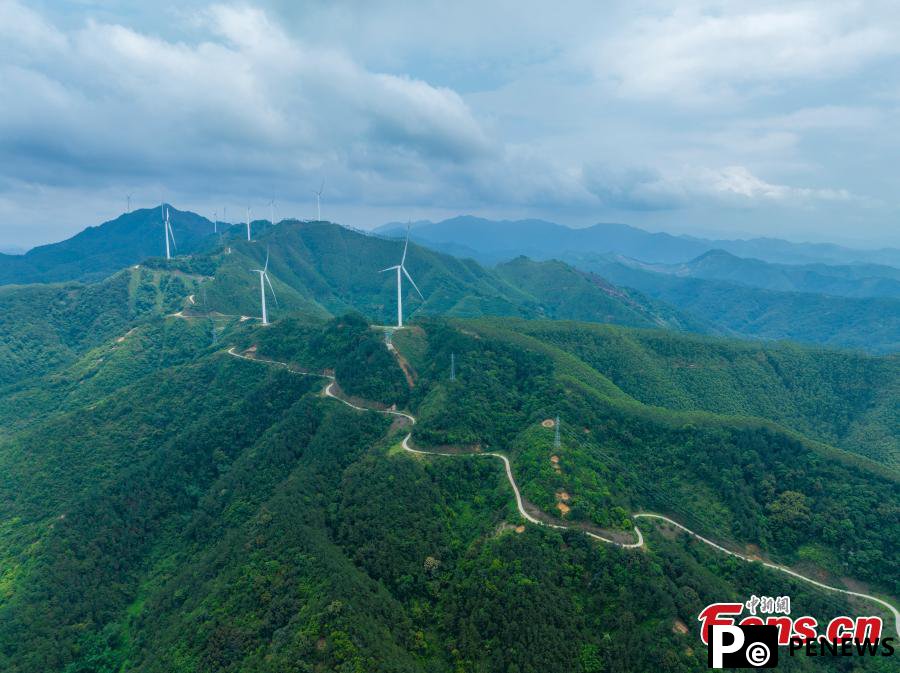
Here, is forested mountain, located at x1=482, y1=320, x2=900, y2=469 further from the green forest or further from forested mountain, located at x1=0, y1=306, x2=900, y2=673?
forested mountain, located at x1=0, y1=306, x2=900, y2=673

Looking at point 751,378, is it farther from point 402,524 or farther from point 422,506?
point 402,524

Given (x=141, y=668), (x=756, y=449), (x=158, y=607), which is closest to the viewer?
(x=141, y=668)

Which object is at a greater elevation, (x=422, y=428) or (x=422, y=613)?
(x=422, y=428)

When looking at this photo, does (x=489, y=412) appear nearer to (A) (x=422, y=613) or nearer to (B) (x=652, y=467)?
(B) (x=652, y=467)

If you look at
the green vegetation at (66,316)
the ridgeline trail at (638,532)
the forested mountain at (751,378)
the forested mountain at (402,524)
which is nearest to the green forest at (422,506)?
the forested mountain at (402,524)

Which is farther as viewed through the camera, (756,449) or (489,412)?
(489,412)

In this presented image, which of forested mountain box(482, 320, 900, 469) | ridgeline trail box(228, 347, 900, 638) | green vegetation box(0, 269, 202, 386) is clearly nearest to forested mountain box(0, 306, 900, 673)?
ridgeline trail box(228, 347, 900, 638)

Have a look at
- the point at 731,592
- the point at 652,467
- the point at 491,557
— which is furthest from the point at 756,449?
the point at 491,557

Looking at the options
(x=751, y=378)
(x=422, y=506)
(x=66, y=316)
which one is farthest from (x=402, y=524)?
(x=66, y=316)
